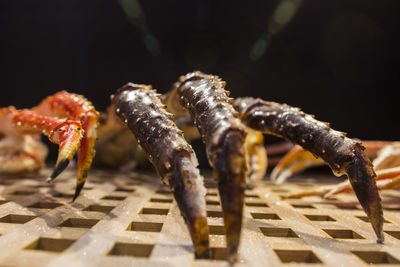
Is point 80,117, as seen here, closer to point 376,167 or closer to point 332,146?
point 332,146

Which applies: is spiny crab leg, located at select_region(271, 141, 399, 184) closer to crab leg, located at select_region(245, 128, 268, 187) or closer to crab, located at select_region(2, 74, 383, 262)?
crab leg, located at select_region(245, 128, 268, 187)

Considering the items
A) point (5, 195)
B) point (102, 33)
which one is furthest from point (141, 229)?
point (102, 33)

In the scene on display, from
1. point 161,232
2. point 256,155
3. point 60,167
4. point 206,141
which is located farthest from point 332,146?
point 256,155

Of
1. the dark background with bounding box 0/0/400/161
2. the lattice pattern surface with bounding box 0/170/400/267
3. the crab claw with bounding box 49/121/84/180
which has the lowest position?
the lattice pattern surface with bounding box 0/170/400/267

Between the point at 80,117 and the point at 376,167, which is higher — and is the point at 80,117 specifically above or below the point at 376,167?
above

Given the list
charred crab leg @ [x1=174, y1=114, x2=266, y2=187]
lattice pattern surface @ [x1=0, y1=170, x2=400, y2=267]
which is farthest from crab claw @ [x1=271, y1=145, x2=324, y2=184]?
lattice pattern surface @ [x1=0, y1=170, x2=400, y2=267]

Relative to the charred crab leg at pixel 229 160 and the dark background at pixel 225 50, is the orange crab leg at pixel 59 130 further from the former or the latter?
the dark background at pixel 225 50
